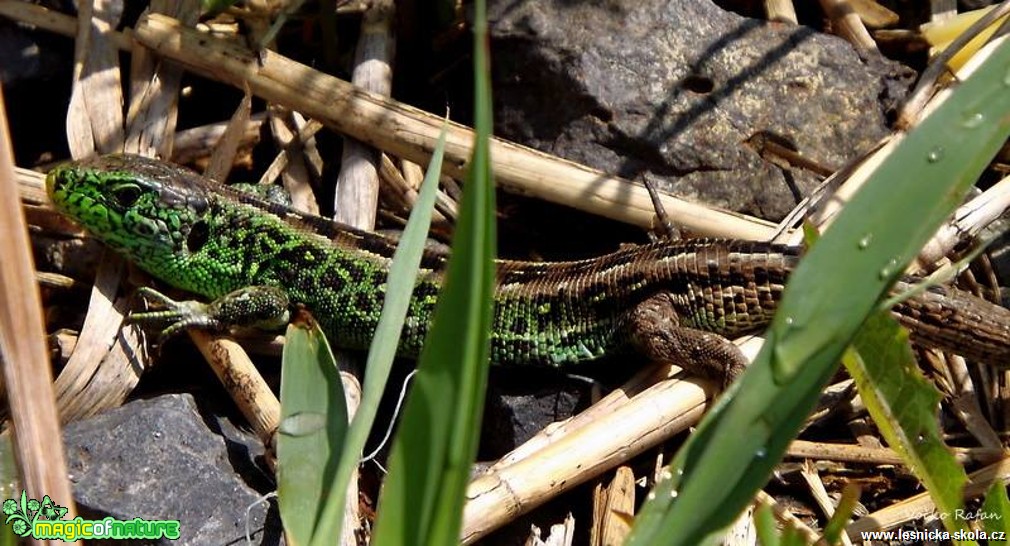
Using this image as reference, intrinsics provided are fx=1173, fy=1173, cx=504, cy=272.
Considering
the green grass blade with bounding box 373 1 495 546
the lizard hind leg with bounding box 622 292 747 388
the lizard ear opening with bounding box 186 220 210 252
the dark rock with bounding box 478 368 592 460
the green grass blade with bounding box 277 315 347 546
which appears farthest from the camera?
the lizard ear opening with bounding box 186 220 210 252

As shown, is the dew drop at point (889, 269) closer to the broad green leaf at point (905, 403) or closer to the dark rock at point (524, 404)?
the broad green leaf at point (905, 403)

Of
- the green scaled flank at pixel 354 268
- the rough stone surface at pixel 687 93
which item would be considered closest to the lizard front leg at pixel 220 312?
→ the green scaled flank at pixel 354 268

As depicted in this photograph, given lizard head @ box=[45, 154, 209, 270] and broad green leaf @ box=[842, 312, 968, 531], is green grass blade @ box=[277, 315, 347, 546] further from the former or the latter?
lizard head @ box=[45, 154, 209, 270]

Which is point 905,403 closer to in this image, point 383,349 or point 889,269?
point 889,269

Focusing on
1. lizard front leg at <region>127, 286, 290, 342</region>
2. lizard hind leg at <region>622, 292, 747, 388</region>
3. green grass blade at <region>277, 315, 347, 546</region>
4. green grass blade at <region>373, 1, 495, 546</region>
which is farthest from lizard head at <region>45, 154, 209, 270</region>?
green grass blade at <region>373, 1, 495, 546</region>

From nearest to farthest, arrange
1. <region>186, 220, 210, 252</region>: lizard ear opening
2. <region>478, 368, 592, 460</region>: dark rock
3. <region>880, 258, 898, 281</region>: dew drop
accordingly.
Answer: <region>880, 258, 898, 281</region>: dew drop < <region>478, 368, 592, 460</region>: dark rock < <region>186, 220, 210, 252</region>: lizard ear opening

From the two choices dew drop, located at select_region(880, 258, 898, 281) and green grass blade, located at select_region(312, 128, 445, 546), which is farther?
green grass blade, located at select_region(312, 128, 445, 546)

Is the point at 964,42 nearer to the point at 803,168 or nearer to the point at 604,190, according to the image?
the point at 803,168

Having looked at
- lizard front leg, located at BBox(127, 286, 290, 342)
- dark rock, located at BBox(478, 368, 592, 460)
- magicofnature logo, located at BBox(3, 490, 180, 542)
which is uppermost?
lizard front leg, located at BBox(127, 286, 290, 342)
